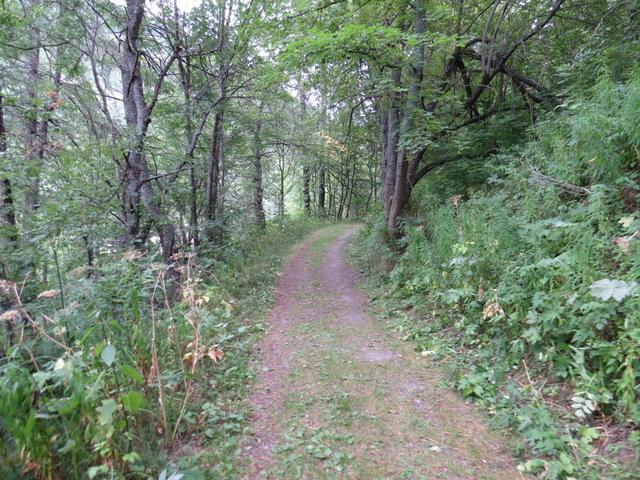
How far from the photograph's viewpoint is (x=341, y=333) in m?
5.31

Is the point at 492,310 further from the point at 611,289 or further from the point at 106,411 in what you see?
the point at 106,411

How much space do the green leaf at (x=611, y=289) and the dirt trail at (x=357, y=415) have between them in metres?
1.50

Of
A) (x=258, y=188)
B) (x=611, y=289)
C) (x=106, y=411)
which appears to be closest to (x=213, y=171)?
(x=258, y=188)

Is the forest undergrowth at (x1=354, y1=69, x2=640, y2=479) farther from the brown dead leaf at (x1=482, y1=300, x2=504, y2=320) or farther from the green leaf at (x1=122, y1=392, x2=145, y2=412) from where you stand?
the green leaf at (x1=122, y1=392, x2=145, y2=412)

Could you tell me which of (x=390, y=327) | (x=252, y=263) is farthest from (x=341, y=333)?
(x=252, y=263)

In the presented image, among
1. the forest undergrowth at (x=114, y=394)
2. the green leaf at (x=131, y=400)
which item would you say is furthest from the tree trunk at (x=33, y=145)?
the green leaf at (x=131, y=400)

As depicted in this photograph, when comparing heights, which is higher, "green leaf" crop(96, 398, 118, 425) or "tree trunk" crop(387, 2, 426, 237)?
"tree trunk" crop(387, 2, 426, 237)

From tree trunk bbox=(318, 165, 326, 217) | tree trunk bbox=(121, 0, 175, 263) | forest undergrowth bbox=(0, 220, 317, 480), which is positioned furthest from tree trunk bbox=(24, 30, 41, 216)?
tree trunk bbox=(318, 165, 326, 217)

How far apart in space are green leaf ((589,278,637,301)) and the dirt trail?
150cm

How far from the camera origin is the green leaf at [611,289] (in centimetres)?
278

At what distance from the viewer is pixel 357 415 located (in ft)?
10.8

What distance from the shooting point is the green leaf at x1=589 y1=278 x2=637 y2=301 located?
110 inches

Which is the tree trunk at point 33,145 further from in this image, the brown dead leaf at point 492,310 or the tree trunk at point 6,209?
the brown dead leaf at point 492,310

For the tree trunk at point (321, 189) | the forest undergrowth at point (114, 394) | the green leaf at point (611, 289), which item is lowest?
the forest undergrowth at point (114, 394)
